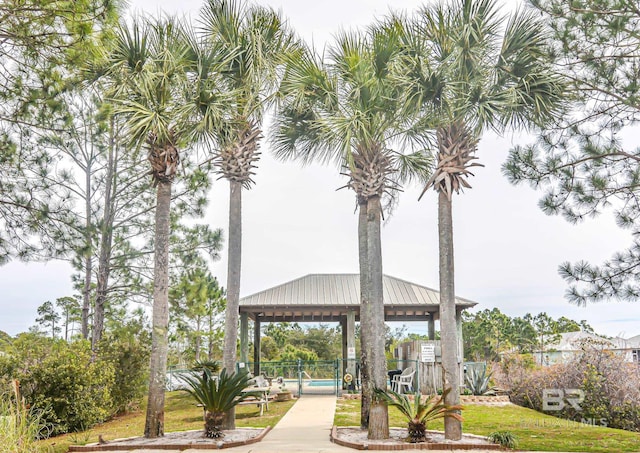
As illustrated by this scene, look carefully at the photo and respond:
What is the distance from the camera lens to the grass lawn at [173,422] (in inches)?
391

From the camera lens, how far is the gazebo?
17.9 m

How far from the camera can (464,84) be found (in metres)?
8.88

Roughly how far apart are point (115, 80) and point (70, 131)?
124 centimetres

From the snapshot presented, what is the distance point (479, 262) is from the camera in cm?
1942

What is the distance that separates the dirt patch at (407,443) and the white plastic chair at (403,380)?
695 centimetres

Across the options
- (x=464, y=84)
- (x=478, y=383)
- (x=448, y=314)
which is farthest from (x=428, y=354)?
(x=464, y=84)

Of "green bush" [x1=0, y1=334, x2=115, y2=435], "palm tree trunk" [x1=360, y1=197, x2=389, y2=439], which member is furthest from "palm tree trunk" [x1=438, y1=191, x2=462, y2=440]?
"green bush" [x1=0, y1=334, x2=115, y2=435]

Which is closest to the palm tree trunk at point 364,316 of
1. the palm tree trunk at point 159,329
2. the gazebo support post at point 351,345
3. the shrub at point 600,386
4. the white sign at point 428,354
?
the palm tree trunk at point 159,329

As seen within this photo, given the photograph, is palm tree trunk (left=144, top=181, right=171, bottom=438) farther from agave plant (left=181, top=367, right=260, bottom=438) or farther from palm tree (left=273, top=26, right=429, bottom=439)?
palm tree (left=273, top=26, right=429, bottom=439)

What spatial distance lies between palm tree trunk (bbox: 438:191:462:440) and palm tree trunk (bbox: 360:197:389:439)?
104 centimetres

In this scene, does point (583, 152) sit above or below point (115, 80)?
below

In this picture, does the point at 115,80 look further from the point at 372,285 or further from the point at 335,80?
the point at 372,285

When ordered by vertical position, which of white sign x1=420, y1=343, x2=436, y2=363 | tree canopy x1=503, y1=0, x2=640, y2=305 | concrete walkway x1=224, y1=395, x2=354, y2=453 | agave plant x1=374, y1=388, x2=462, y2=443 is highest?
tree canopy x1=503, y1=0, x2=640, y2=305

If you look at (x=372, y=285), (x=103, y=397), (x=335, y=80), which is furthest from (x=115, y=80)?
(x=103, y=397)
